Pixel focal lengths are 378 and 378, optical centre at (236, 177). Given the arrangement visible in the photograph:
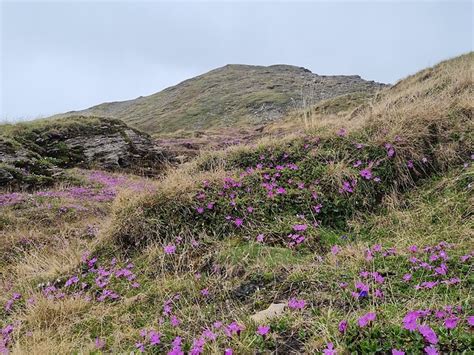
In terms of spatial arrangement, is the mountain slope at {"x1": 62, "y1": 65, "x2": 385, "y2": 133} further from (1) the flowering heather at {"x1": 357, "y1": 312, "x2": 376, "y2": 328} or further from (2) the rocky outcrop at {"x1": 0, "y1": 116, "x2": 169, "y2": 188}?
(1) the flowering heather at {"x1": 357, "y1": 312, "x2": 376, "y2": 328}

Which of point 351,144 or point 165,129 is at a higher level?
point 165,129

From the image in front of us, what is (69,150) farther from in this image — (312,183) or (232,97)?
(232,97)

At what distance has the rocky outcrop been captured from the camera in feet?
40.5

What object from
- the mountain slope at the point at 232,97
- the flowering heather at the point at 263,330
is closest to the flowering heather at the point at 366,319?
the flowering heather at the point at 263,330

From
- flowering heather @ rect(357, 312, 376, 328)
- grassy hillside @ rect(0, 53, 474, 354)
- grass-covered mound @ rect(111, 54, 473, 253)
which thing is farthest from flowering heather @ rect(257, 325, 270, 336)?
grass-covered mound @ rect(111, 54, 473, 253)

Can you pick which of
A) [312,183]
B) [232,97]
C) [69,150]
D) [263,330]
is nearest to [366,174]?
[312,183]

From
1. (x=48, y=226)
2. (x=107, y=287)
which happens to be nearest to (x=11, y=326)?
(x=107, y=287)

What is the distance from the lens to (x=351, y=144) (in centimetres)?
598

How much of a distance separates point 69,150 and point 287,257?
13.9 m

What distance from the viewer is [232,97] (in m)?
70.9

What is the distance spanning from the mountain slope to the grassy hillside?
42067 mm

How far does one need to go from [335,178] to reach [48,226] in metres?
6.18

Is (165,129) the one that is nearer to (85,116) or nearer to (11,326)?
(85,116)

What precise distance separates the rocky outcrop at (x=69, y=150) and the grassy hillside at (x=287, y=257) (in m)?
5.86
